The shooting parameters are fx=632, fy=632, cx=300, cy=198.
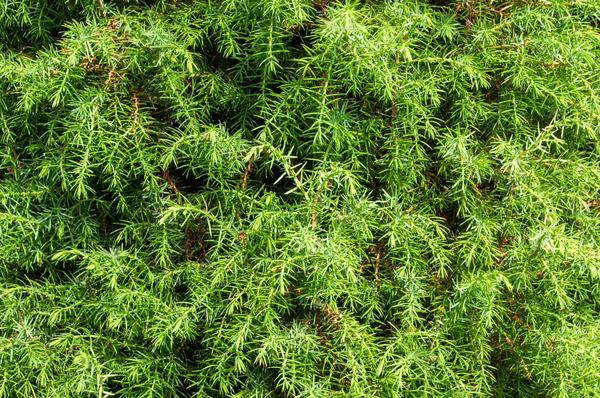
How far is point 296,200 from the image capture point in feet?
3.88

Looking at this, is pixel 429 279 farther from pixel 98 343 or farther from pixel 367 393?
pixel 98 343

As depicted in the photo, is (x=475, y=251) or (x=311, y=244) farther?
(x=475, y=251)

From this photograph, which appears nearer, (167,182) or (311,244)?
(311,244)

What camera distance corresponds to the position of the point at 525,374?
1.21 m

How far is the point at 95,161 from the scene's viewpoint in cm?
118

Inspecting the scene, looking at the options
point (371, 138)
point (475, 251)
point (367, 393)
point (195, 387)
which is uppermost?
point (371, 138)

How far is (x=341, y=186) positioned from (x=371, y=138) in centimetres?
14

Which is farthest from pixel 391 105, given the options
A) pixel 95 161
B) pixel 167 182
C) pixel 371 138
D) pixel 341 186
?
pixel 95 161

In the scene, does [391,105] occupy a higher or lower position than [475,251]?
higher

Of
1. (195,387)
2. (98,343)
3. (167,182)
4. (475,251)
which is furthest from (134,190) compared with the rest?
(475,251)

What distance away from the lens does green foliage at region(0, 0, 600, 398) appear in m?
1.11

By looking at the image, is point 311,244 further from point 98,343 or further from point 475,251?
point 98,343

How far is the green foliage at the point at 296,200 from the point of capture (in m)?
1.11

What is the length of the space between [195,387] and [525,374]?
63cm
